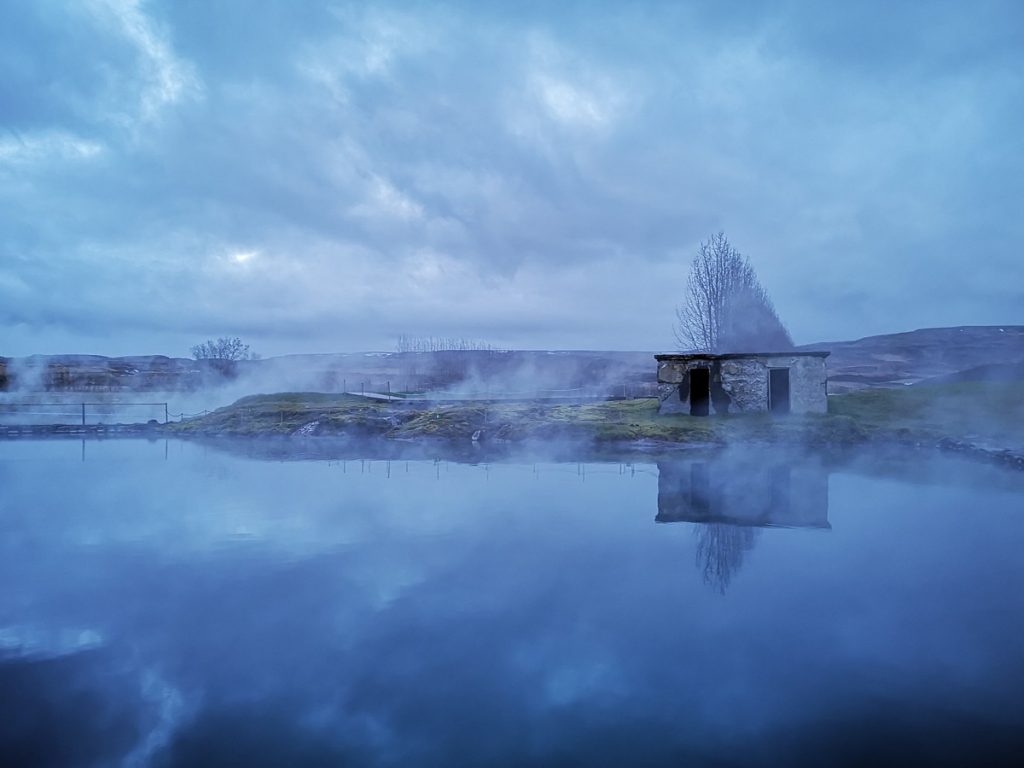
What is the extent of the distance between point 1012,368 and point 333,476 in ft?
102

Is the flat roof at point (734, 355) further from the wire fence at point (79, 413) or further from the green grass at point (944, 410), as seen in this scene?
the wire fence at point (79, 413)

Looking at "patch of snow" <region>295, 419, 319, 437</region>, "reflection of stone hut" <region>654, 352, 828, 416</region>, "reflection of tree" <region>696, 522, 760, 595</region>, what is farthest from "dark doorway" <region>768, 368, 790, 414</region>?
"patch of snow" <region>295, 419, 319, 437</region>

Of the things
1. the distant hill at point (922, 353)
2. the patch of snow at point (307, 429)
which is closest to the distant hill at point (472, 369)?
the distant hill at point (922, 353)

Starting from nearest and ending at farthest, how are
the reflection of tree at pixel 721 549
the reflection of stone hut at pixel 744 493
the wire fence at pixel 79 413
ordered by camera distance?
the reflection of tree at pixel 721 549 → the reflection of stone hut at pixel 744 493 → the wire fence at pixel 79 413

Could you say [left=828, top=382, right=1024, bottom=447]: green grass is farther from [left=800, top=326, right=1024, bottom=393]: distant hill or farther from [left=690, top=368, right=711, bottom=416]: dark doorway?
[left=800, top=326, right=1024, bottom=393]: distant hill

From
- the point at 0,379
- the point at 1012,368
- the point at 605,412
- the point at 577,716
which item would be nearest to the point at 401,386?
the point at 0,379

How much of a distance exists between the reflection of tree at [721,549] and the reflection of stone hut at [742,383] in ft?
44.2

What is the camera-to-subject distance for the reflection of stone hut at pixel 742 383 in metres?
22.1

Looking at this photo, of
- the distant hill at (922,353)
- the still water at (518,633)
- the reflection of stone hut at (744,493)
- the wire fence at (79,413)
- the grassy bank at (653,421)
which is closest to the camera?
the still water at (518,633)

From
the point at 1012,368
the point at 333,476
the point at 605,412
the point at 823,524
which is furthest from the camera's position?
the point at 1012,368

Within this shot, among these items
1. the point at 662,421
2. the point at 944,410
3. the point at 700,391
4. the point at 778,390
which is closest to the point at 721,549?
the point at 662,421

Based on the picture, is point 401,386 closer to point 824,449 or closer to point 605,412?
point 605,412

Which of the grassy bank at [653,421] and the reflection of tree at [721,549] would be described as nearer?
the reflection of tree at [721,549]

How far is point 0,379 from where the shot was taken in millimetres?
51219
